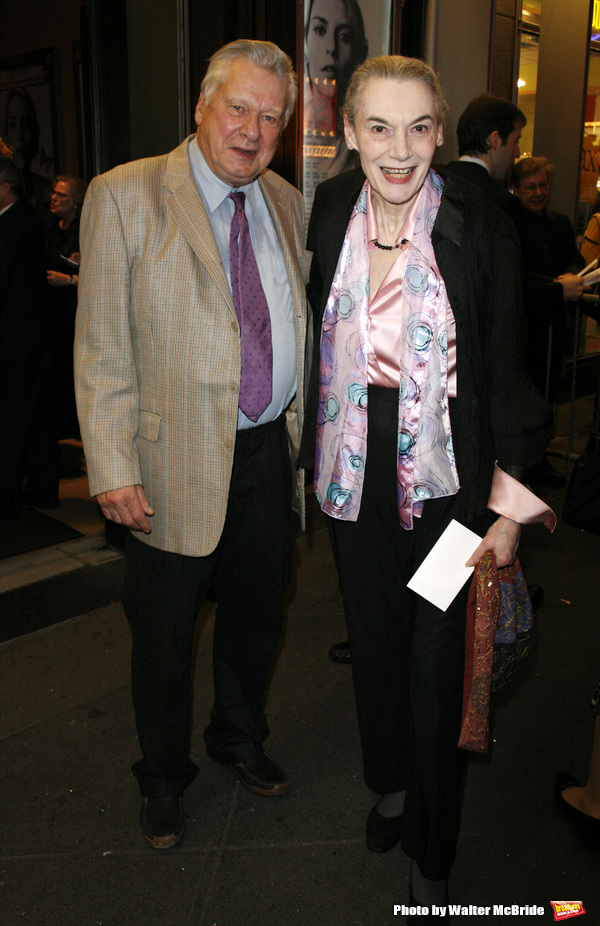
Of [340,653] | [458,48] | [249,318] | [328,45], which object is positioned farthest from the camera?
[458,48]

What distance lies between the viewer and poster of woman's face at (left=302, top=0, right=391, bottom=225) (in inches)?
208

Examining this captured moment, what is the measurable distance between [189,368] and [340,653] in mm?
1864

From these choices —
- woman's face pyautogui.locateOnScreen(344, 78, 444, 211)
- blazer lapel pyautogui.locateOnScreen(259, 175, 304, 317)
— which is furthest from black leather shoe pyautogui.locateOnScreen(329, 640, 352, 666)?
woman's face pyautogui.locateOnScreen(344, 78, 444, 211)

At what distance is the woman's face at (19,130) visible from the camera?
455cm

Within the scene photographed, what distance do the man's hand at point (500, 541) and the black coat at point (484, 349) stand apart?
6 cm

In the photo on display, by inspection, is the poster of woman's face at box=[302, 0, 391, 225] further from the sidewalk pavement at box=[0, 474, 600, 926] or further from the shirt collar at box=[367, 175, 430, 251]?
the shirt collar at box=[367, 175, 430, 251]

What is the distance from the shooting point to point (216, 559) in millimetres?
2572

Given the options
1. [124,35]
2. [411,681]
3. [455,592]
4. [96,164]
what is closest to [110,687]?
[411,681]

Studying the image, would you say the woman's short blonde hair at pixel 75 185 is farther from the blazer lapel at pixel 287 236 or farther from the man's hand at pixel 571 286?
the man's hand at pixel 571 286

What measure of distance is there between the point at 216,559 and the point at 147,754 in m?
0.67

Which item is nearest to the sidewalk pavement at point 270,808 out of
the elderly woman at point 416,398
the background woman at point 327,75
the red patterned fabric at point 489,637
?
the elderly woman at point 416,398

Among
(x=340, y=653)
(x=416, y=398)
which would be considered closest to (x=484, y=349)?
(x=416, y=398)

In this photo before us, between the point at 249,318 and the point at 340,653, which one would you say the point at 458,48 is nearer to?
the point at 340,653

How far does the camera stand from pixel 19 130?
15.3 ft
